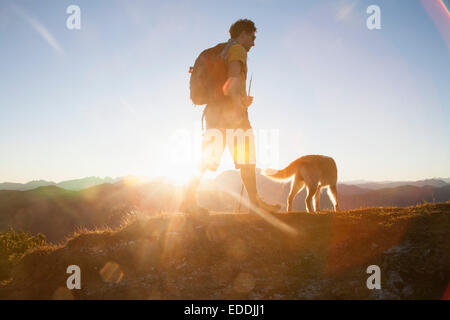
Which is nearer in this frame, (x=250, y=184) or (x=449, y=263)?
(x=449, y=263)

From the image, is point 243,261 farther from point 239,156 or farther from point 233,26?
point 233,26

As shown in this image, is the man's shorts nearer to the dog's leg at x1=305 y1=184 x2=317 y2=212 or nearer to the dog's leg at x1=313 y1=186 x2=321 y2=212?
the dog's leg at x1=305 y1=184 x2=317 y2=212

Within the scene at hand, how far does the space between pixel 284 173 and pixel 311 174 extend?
31.5 inches

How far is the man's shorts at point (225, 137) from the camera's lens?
463 cm

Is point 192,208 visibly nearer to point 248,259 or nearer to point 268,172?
point 248,259

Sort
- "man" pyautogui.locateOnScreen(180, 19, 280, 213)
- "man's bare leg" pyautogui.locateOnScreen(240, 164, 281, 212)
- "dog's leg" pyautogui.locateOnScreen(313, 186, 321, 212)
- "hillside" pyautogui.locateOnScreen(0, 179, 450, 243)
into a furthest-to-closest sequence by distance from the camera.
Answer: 1. "hillside" pyautogui.locateOnScreen(0, 179, 450, 243)
2. "dog's leg" pyautogui.locateOnScreen(313, 186, 321, 212)
3. "man's bare leg" pyautogui.locateOnScreen(240, 164, 281, 212)
4. "man" pyautogui.locateOnScreen(180, 19, 280, 213)

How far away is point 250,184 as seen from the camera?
4863mm

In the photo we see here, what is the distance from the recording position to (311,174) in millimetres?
8266

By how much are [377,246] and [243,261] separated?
1.81m

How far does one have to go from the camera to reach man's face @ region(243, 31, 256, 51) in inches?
185

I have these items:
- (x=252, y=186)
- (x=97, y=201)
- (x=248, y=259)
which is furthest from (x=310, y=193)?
(x=97, y=201)

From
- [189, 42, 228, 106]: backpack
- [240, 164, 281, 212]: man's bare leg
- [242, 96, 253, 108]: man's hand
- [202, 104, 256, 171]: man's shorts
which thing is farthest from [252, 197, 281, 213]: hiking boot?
Answer: [189, 42, 228, 106]: backpack

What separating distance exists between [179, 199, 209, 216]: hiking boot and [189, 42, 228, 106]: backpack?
1.78 m

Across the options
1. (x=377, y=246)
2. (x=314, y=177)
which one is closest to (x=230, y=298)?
(x=377, y=246)
